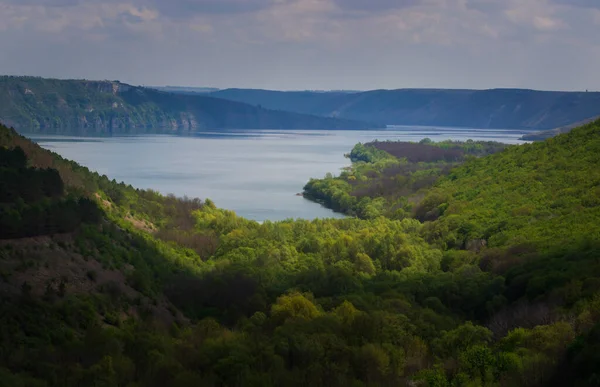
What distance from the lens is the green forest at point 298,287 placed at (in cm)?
2055

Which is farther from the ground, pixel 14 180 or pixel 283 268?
pixel 14 180

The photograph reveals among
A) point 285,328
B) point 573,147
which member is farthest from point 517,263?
point 573,147

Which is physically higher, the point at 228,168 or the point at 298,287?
the point at 298,287

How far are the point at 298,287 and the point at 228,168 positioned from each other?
256 ft

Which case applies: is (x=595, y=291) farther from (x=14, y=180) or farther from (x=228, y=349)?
(x=14, y=180)

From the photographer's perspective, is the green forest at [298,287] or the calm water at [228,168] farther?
the calm water at [228,168]

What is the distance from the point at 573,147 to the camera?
61719 millimetres

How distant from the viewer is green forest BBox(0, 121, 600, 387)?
2055cm

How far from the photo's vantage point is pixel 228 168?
112188mm

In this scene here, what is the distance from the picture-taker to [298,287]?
34.8 m

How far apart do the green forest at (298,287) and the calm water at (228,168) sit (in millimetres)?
18690

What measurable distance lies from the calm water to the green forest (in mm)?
18690

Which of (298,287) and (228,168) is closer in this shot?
(298,287)

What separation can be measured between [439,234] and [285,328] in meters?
27.3
